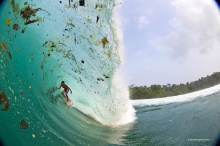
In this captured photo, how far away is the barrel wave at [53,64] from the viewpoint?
19.5 feet

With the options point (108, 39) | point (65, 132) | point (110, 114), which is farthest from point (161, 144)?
point (108, 39)

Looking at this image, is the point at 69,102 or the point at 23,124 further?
the point at 69,102

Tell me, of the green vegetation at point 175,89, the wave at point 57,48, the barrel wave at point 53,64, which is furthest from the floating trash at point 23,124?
the green vegetation at point 175,89

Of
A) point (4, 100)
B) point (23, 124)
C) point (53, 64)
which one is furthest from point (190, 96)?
point (4, 100)

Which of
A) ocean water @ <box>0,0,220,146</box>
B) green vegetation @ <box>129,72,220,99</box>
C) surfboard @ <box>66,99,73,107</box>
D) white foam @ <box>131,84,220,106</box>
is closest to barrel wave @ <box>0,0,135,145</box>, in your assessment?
ocean water @ <box>0,0,220,146</box>

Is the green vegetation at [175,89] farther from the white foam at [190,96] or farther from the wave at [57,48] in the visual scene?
the wave at [57,48]

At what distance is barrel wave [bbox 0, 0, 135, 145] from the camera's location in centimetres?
593

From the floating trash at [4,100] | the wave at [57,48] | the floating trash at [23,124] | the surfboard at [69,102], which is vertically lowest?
the floating trash at [23,124]

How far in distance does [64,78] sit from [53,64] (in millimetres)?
527

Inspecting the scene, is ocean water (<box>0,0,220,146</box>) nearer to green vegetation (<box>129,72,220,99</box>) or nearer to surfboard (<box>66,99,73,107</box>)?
surfboard (<box>66,99,73,107</box>)

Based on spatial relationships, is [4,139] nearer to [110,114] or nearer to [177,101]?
[110,114]

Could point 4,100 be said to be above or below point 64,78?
below

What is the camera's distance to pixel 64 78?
7.01 meters

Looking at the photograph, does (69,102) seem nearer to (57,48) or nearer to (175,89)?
(57,48)
